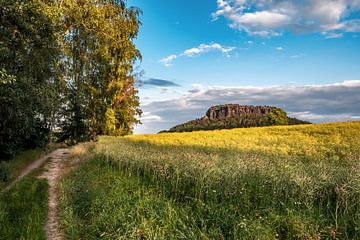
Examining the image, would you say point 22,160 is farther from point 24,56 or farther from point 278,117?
point 278,117

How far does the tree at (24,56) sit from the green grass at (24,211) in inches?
124

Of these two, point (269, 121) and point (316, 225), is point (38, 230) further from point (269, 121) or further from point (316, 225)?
point (269, 121)

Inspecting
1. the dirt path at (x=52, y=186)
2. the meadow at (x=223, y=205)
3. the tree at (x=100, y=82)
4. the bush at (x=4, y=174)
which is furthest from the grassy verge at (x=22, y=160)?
the meadow at (x=223, y=205)

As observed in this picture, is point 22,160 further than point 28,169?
Yes

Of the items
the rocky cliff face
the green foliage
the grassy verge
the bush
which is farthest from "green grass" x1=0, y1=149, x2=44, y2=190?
the rocky cliff face

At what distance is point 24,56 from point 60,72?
7206 mm

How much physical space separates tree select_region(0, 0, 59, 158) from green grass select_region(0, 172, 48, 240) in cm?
314

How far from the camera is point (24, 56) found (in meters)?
14.9

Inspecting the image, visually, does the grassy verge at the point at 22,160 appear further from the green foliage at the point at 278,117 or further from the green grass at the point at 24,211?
the green foliage at the point at 278,117

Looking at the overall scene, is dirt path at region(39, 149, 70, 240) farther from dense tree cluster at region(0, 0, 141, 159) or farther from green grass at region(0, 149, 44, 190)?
dense tree cluster at region(0, 0, 141, 159)

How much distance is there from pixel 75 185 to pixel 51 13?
770cm

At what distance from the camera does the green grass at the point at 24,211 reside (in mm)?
8426

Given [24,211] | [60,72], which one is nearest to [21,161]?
[60,72]

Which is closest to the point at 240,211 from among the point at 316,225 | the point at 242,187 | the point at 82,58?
the point at 242,187
